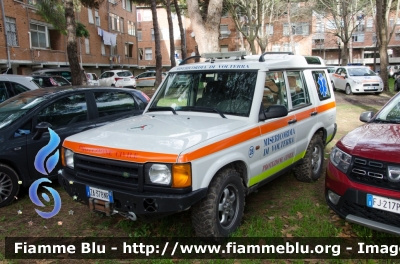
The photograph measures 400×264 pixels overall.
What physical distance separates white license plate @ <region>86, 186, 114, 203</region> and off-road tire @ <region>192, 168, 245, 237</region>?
81cm

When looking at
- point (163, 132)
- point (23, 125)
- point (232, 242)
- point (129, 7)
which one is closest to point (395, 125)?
point (232, 242)

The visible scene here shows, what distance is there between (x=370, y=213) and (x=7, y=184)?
14.8ft

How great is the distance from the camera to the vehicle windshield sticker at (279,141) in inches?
165

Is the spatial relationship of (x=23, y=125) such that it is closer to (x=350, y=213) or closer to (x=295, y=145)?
(x=295, y=145)

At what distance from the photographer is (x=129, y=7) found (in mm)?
45375

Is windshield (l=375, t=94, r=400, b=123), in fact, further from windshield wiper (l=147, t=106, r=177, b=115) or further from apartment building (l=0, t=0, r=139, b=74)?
apartment building (l=0, t=0, r=139, b=74)

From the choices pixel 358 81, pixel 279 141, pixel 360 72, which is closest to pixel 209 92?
pixel 279 141

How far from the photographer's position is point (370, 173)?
3.29 m

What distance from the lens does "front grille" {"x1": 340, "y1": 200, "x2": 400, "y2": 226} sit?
3.12 m

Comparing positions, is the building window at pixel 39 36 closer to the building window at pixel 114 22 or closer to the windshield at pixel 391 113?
the building window at pixel 114 22

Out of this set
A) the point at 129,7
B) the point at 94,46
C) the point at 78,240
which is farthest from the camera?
the point at 129,7

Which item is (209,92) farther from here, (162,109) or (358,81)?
(358,81)

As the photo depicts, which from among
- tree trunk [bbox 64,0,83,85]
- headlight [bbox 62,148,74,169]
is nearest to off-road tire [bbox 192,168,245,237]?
headlight [bbox 62,148,74,169]

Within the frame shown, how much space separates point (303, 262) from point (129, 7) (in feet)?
154
